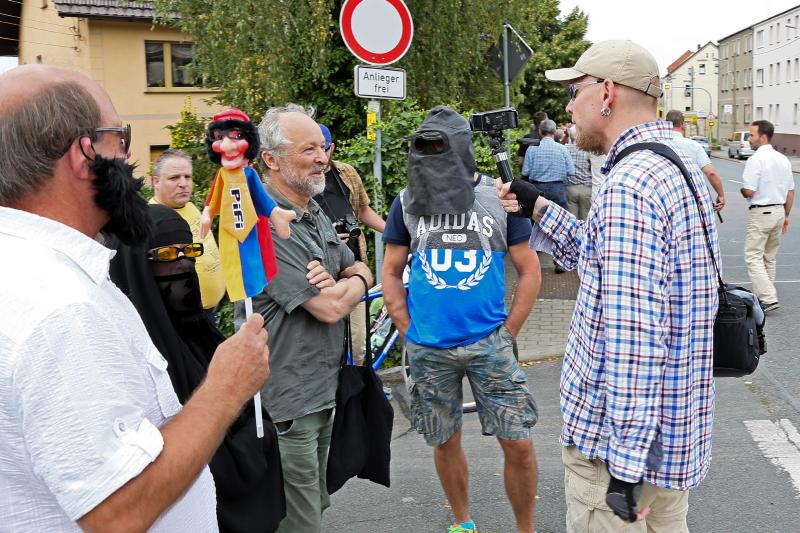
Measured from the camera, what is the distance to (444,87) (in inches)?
406

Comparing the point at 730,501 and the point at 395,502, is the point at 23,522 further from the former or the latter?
the point at 730,501

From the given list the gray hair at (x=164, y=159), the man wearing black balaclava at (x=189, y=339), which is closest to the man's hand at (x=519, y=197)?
the man wearing black balaclava at (x=189, y=339)

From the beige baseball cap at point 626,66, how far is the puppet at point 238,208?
1.09 metres

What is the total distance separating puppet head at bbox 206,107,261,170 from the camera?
2.19 metres

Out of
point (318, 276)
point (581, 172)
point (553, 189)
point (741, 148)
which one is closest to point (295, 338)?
point (318, 276)

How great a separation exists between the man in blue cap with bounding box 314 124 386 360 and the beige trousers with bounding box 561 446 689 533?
3045 millimetres

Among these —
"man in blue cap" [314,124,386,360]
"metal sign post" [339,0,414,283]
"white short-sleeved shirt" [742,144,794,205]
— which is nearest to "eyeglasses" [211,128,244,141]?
"man in blue cap" [314,124,386,360]

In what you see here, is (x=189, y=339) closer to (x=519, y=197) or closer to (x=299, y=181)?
(x=299, y=181)

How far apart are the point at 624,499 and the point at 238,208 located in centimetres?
138

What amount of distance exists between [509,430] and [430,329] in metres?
0.59

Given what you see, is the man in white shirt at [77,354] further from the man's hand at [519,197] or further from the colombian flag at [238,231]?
the man's hand at [519,197]

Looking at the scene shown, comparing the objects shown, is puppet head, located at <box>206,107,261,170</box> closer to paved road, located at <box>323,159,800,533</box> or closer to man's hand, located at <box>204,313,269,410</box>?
man's hand, located at <box>204,313,269,410</box>

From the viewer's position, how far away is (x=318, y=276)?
3053 mm

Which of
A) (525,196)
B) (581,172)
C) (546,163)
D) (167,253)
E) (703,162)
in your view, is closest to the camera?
(167,253)
